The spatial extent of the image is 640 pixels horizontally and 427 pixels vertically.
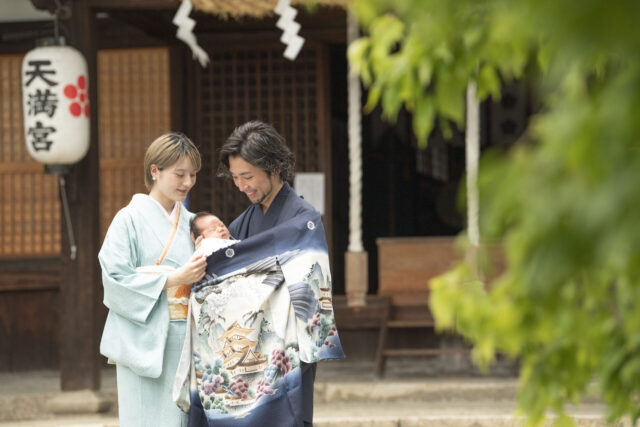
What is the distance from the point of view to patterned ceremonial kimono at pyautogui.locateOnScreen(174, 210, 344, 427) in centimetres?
450

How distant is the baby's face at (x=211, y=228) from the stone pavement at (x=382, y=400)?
121 inches

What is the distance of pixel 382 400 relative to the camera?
8320 millimetres

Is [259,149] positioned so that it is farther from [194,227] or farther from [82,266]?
[82,266]

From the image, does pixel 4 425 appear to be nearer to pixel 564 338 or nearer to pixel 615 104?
pixel 564 338

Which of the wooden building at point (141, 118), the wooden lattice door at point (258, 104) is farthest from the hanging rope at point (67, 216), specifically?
the wooden lattice door at point (258, 104)

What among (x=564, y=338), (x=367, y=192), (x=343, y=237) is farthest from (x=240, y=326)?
(x=367, y=192)

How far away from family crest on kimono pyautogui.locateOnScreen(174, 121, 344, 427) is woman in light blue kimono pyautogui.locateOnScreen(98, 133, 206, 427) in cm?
10

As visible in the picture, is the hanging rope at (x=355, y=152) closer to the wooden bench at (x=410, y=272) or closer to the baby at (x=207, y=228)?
the wooden bench at (x=410, y=272)

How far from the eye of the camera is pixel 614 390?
7.49 ft

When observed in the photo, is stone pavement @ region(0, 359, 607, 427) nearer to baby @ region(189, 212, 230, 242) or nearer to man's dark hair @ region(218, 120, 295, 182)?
baby @ region(189, 212, 230, 242)

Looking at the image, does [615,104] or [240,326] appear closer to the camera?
[615,104]

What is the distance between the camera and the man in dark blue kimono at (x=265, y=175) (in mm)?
4504

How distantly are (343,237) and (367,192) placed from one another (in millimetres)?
1212

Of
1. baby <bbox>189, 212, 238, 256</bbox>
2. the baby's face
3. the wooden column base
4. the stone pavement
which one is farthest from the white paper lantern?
the baby's face
